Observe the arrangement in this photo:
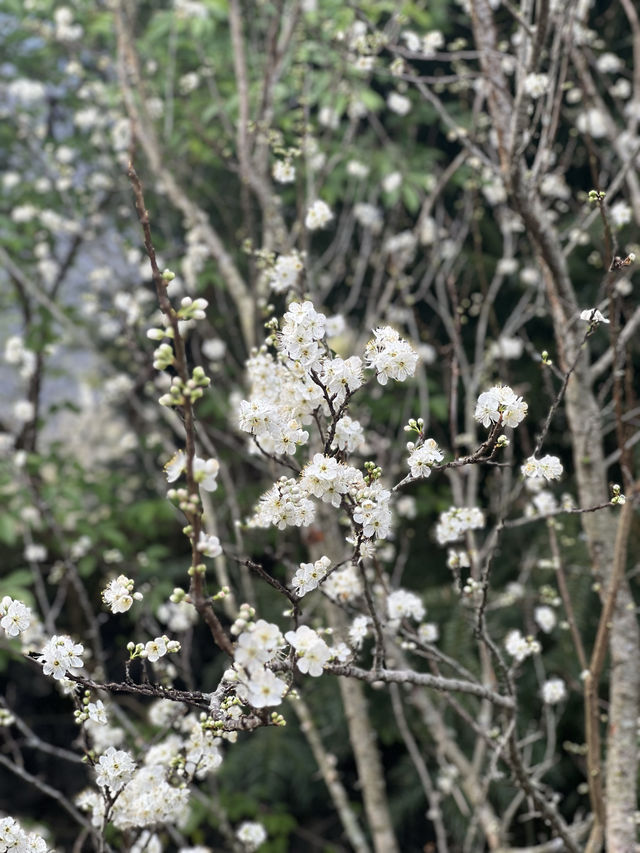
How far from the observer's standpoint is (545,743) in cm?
354

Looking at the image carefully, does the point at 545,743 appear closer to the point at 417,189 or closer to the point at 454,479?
the point at 454,479

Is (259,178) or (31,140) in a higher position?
(31,140)

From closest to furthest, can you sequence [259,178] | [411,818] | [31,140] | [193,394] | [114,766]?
[193,394] < [114,766] < [259,178] < [411,818] < [31,140]

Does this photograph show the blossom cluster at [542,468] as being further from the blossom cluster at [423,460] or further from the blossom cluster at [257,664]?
the blossom cluster at [257,664]

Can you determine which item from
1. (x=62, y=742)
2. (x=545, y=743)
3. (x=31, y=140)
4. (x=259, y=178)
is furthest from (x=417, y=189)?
(x=62, y=742)

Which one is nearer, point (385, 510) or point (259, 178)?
point (385, 510)

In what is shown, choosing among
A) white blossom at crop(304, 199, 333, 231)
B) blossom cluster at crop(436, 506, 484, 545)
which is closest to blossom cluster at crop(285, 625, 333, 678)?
blossom cluster at crop(436, 506, 484, 545)

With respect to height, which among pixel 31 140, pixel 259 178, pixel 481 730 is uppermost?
pixel 31 140

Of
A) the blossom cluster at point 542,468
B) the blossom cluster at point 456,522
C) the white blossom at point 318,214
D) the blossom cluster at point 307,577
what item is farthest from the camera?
the white blossom at point 318,214

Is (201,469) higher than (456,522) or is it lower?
lower

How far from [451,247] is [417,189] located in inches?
13.9

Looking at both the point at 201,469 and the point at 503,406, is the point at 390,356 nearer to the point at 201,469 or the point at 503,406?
the point at 503,406

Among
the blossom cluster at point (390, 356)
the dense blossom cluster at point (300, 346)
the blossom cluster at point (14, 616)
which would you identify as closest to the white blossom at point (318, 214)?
the dense blossom cluster at point (300, 346)

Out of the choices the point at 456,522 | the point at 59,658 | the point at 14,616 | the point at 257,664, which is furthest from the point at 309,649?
the point at 456,522
